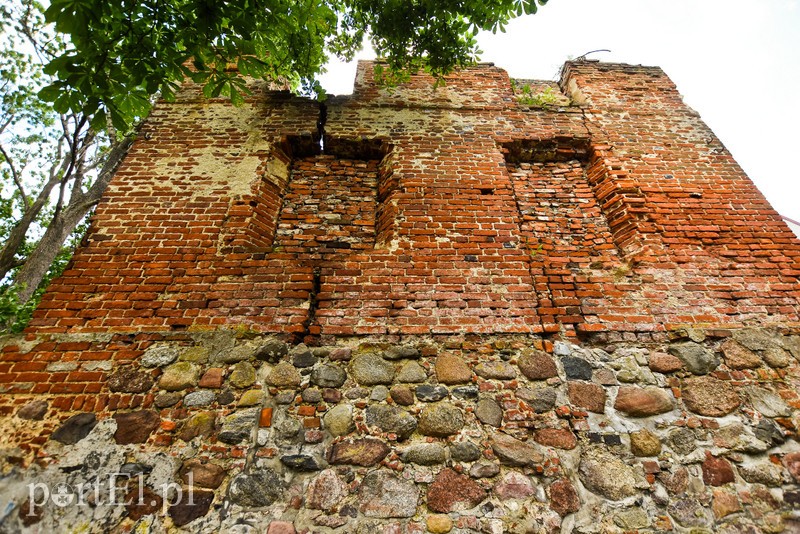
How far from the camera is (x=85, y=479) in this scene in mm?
2260

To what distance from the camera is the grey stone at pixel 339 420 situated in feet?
8.04

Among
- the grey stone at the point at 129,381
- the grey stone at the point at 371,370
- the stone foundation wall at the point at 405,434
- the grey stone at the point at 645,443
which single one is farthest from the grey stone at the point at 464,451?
the grey stone at the point at 129,381

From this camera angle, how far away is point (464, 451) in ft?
7.83

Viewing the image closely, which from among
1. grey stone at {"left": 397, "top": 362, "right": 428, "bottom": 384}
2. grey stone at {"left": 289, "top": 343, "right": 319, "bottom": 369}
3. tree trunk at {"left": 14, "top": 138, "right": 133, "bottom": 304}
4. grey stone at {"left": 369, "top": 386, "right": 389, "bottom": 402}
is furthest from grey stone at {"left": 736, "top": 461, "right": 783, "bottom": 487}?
tree trunk at {"left": 14, "top": 138, "right": 133, "bottom": 304}

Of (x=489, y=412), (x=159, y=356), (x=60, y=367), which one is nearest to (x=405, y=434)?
(x=489, y=412)

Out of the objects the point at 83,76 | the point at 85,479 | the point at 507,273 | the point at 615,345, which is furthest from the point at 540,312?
the point at 83,76

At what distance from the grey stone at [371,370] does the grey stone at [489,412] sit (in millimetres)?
663

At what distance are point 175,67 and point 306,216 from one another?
5.33ft

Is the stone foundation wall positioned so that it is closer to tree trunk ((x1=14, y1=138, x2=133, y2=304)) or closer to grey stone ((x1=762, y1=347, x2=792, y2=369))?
grey stone ((x1=762, y1=347, x2=792, y2=369))

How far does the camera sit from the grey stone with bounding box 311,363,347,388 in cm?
263

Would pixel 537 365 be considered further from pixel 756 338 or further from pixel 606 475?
pixel 756 338

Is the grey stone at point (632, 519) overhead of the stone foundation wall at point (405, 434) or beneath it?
beneath

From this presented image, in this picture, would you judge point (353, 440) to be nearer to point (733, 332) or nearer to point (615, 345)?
point (615, 345)

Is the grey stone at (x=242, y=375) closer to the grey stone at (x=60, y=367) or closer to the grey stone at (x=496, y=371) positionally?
the grey stone at (x=60, y=367)
